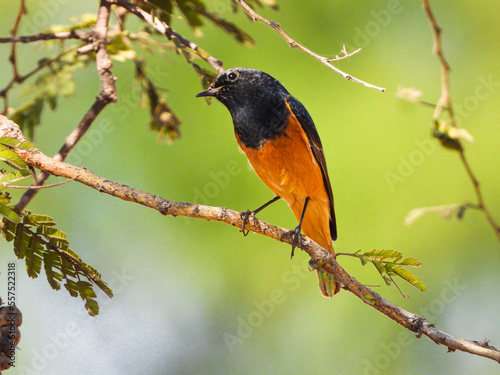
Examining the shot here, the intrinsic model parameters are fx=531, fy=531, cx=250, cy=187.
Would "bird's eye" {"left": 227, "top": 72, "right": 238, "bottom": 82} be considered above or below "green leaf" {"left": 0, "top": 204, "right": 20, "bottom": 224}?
above

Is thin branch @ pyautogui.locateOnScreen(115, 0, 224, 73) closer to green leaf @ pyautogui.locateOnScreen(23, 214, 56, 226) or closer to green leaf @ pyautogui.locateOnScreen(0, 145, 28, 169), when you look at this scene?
green leaf @ pyautogui.locateOnScreen(0, 145, 28, 169)

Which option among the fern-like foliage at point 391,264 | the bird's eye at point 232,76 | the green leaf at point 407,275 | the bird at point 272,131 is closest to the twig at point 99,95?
the bird at point 272,131

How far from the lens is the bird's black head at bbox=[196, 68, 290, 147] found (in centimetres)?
346

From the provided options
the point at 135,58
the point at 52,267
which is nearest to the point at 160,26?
the point at 135,58

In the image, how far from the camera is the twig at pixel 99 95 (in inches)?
107

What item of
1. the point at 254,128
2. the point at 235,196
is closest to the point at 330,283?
the point at 254,128

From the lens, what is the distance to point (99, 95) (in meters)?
2.90

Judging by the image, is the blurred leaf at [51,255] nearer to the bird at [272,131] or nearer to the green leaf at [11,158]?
the green leaf at [11,158]

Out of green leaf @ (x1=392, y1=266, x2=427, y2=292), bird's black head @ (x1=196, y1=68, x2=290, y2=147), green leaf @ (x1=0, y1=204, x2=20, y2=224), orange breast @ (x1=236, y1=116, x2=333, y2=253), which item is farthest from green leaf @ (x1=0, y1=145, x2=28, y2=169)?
green leaf @ (x1=392, y1=266, x2=427, y2=292)

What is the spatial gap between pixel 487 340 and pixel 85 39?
Answer: 8.69ft

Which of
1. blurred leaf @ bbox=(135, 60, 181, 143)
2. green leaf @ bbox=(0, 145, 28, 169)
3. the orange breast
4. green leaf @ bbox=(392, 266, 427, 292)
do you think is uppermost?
the orange breast

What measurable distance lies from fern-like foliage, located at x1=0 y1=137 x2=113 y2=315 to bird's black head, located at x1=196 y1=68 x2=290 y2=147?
56.8 inches

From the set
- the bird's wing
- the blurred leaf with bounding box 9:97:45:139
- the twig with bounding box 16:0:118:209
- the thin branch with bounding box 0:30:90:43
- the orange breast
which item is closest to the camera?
the twig with bounding box 16:0:118:209

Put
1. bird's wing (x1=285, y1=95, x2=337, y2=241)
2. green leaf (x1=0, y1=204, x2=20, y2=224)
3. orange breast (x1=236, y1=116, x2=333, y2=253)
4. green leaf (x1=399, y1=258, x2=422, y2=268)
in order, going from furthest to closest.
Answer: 1. bird's wing (x1=285, y1=95, x2=337, y2=241)
2. orange breast (x1=236, y1=116, x2=333, y2=253)
3. green leaf (x1=399, y1=258, x2=422, y2=268)
4. green leaf (x1=0, y1=204, x2=20, y2=224)
